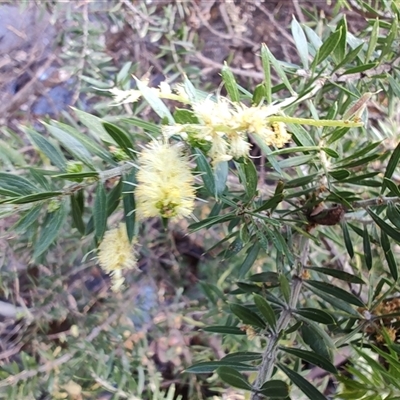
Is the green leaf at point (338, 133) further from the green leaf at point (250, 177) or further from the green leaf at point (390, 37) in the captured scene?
the green leaf at point (390, 37)

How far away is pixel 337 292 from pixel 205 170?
0.28 m

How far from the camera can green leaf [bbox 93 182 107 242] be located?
0.43m

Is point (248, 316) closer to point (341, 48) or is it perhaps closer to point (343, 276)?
point (343, 276)

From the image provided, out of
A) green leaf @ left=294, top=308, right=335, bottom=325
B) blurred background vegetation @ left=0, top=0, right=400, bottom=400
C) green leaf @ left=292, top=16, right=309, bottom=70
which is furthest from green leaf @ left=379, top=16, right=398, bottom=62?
green leaf @ left=294, top=308, right=335, bottom=325

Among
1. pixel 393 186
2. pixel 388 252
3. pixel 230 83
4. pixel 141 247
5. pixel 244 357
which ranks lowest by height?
pixel 141 247

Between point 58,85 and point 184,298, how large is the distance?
67 cm

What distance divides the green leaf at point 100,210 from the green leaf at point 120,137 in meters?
0.04

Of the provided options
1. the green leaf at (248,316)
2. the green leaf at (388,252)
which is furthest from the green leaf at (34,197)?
the green leaf at (388,252)

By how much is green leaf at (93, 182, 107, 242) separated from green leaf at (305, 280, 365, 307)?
27cm

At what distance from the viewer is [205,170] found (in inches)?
15.0

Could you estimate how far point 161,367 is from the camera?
1.18 meters

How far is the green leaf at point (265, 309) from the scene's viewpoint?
0.49m

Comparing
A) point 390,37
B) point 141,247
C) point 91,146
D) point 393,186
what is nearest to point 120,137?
point 91,146

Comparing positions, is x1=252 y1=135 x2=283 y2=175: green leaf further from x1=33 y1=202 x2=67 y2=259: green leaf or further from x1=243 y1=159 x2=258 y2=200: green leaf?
x1=33 y1=202 x2=67 y2=259: green leaf
